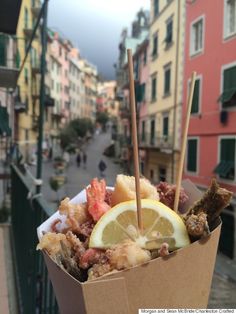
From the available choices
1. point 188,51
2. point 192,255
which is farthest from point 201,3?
point 192,255

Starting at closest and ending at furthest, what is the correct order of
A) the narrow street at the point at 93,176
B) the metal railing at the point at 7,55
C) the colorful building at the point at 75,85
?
1. the narrow street at the point at 93,176
2. the metal railing at the point at 7,55
3. the colorful building at the point at 75,85

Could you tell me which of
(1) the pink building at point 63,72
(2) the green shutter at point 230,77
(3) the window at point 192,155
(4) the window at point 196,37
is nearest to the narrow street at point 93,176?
(3) the window at point 192,155

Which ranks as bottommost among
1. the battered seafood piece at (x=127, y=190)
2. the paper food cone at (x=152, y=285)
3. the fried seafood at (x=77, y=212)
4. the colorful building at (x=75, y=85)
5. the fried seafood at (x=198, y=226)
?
the paper food cone at (x=152, y=285)

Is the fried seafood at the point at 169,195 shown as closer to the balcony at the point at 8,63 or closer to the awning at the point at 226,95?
the awning at the point at 226,95

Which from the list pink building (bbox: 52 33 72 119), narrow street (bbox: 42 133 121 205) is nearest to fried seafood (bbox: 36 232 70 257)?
narrow street (bbox: 42 133 121 205)

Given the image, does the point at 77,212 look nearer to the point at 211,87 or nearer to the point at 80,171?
the point at 211,87
